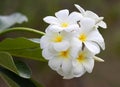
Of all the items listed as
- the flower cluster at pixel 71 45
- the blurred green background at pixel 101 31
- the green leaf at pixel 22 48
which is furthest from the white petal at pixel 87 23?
the blurred green background at pixel 101 31

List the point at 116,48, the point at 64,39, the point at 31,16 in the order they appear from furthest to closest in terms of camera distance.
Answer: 1. the point at 116,48
2. the point at 31,16
3. the point at 64,39

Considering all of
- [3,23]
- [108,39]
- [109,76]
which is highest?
[3,23]

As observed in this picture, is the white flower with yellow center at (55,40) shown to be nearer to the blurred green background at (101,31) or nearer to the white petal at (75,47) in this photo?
the white petal at (75,47)

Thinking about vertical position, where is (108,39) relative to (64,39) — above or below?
below

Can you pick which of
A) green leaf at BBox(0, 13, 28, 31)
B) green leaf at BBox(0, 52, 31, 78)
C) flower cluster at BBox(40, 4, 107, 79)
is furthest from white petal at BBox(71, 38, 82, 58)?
green leaf at BBox(0, 13, 28, 31)

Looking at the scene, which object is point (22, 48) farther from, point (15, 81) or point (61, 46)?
point (61, 46)

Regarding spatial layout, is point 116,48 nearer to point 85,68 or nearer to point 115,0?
point 115,0

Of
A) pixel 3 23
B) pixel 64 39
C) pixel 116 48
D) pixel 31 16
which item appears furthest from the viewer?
pixel 116 48

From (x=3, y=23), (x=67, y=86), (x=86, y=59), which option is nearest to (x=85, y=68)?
(x=86, y=59)

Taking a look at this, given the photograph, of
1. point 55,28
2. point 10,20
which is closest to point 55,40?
point 55,28
